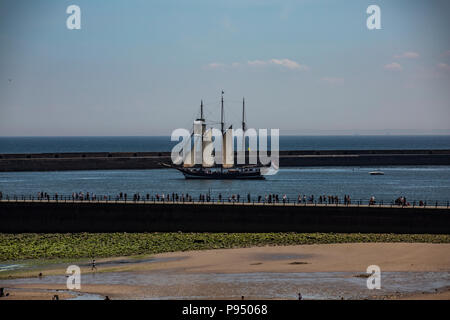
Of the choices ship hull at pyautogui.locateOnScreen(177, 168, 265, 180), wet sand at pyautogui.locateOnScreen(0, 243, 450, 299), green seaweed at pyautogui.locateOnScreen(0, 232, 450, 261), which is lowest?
ship hull at pyautogui.locateOnScreen(177, 168, 265, 180)

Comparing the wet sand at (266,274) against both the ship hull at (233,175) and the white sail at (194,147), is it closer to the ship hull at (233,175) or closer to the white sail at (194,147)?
the ship hull at (233,175)

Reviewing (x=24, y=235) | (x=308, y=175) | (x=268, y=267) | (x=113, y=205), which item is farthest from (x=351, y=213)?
(x=308, y=175)

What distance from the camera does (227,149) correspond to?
154 meters

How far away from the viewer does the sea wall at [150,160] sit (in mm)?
167462

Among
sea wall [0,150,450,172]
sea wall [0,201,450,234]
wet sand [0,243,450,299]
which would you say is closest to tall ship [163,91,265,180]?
sea wall [0,150,450,172]

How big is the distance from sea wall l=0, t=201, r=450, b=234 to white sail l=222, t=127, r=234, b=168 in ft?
283

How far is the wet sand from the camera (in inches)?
1666

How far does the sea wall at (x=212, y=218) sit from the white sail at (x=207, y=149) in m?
88.8

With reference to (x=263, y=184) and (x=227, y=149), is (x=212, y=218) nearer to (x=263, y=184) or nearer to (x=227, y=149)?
(x=263, y=184)

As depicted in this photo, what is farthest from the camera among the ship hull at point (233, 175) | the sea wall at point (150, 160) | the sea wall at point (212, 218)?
the sea wall at point (150, 160)

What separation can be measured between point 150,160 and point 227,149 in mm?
29383

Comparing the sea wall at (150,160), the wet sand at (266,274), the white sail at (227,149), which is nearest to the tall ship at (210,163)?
the white sail at (227,149)

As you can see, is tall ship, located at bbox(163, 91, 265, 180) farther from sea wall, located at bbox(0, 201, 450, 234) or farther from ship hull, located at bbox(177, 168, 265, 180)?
sea wall, located at bbox(0, 201, 450, 234)

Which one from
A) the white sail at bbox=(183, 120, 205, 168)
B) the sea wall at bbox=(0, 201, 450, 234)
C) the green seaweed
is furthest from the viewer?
the white sail at bbox=(183, 120, 205, 168)
